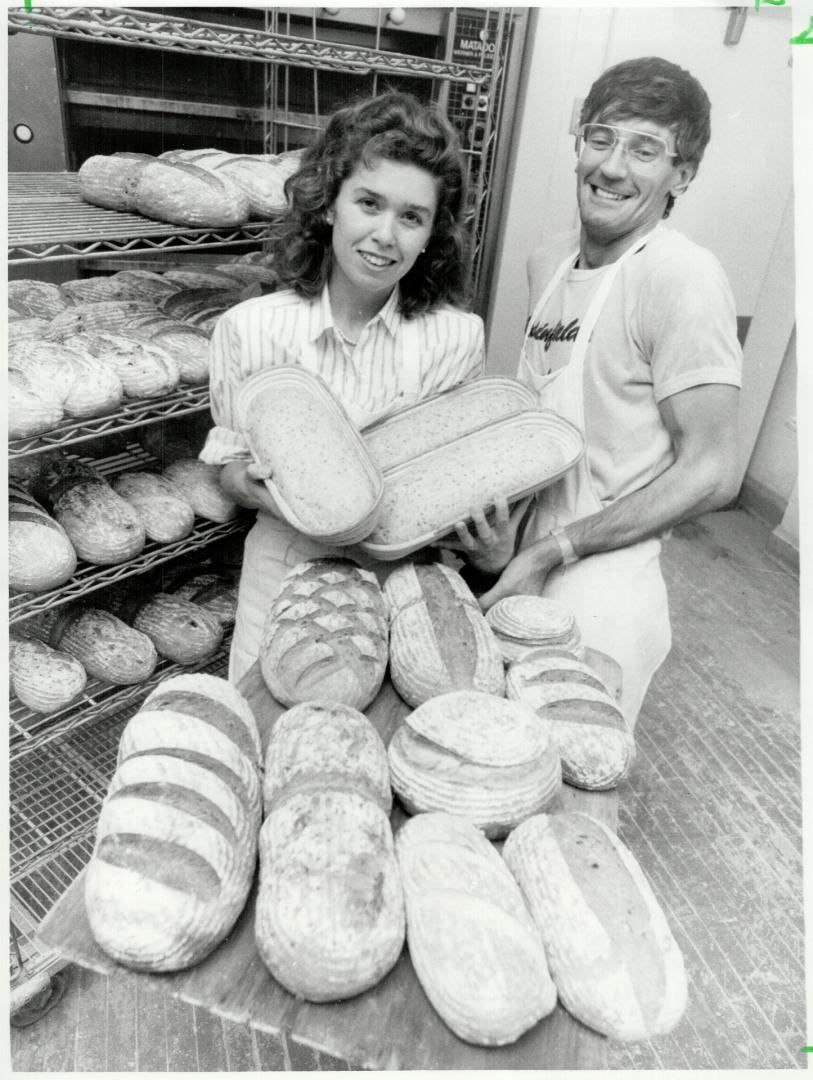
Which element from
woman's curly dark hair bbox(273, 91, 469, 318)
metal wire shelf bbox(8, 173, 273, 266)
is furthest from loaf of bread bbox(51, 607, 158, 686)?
woman's curly dark hair bbox(273, 91, 469, 318)

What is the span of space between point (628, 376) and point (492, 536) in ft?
1.35

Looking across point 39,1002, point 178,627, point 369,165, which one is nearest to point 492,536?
point 369,165

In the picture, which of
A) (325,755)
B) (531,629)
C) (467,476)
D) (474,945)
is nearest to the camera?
(474,945)

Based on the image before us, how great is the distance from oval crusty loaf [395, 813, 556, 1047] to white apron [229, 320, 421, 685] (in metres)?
0.77

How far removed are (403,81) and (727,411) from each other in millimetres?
1790

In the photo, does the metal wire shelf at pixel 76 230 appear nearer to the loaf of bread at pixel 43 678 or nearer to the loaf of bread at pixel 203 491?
the loaf of bread at pixel 203 491

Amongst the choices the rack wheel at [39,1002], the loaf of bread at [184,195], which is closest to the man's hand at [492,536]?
the loaf of bread at [184,195]

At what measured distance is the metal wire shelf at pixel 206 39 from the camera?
1205mm

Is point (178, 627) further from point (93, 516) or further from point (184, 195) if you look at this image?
point (184, 195)

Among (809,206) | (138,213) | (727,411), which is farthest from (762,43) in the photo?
(138,213)

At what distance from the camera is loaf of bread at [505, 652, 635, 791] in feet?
2.92

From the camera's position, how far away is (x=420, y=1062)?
0.62m

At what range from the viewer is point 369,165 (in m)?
1.22

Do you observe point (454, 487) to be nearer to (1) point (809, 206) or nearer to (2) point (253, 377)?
(2) point (253, 377)
